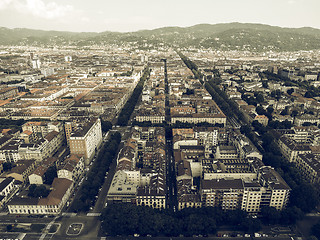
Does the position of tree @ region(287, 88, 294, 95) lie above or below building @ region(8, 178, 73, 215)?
above

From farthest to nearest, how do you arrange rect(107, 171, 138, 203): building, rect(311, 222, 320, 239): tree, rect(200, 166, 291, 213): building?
rect(107, 171, 138, 203): building, rect(200, 166, 291, 213): building, rect(311, 222, 320, 239): tree

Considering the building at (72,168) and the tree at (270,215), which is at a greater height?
the building at (72,168)

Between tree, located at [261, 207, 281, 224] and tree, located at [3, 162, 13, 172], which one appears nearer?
tree, located at [261, 207, 281, 224]

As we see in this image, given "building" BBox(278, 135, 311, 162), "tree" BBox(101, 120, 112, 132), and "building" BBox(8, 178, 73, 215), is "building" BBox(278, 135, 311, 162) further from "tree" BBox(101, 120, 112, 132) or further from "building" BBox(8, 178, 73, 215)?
"building" BBox(8, 178, 73, 215)

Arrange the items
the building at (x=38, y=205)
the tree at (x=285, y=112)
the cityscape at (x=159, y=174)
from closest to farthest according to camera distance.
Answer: the cityscape at (x=159, y=174) → the building at (x=38, y=205) → the tree at (x=285, y=112)

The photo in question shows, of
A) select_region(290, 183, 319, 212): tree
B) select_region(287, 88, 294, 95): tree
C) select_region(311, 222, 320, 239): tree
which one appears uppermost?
select_region(287, 88, 294, 95): tree

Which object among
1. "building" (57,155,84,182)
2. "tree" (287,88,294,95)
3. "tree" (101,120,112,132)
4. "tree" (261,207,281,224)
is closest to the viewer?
"tree" (261,207,281,224)

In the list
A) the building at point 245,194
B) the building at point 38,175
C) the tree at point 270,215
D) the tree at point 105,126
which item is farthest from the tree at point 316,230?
the tree at point 105,126

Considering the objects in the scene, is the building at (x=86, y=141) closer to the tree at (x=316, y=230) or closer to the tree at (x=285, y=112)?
the tree at (x=316, y=230)

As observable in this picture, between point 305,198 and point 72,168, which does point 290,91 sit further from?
point 72,168

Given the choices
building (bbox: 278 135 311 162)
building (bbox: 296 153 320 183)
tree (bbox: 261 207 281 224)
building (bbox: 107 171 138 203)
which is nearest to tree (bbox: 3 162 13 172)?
building (bbox: 107 171 138 203)

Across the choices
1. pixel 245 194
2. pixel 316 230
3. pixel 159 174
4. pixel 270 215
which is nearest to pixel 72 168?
pixel 159 174

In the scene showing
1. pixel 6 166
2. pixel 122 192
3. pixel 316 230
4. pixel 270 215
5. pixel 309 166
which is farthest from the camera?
pixel 6 166
